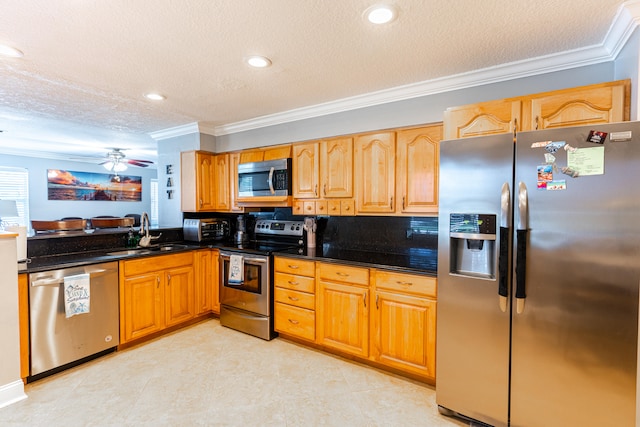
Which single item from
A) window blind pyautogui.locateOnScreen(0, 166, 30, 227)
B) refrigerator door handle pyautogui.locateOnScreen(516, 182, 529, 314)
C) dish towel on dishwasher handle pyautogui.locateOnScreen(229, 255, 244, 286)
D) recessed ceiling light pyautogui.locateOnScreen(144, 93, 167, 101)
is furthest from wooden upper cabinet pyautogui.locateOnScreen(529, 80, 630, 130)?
window blind pyautogui.locateOnScreen(0, 166, 30, 227)

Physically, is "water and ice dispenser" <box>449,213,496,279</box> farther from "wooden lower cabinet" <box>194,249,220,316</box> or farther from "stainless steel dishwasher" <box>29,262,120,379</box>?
"stainless steel dishwasher" <box>29,262,120,379</box>

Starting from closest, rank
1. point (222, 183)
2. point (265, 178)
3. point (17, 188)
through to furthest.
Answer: point (265, 178), point (222, 183), point (17, 188)

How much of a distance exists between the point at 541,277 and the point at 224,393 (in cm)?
227

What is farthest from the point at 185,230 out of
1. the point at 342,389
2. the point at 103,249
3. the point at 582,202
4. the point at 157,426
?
the point at 582,202

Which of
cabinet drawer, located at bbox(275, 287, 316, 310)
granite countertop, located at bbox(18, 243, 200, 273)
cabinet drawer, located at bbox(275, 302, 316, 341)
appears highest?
granite countertop, located at bbox(18, 243, 200, 273)

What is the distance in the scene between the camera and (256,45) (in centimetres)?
197

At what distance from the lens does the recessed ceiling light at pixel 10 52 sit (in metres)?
1.98

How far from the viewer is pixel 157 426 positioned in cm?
197

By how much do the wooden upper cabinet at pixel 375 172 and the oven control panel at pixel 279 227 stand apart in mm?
917

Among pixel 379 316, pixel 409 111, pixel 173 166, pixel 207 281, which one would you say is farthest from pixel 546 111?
pixel 173 166

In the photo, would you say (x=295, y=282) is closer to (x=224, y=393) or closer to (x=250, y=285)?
(x=250, y=285)

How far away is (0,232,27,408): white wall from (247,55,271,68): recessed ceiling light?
210 cm

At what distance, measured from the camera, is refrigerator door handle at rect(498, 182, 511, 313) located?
1787 mm

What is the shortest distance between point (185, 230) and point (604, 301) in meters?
4.08
